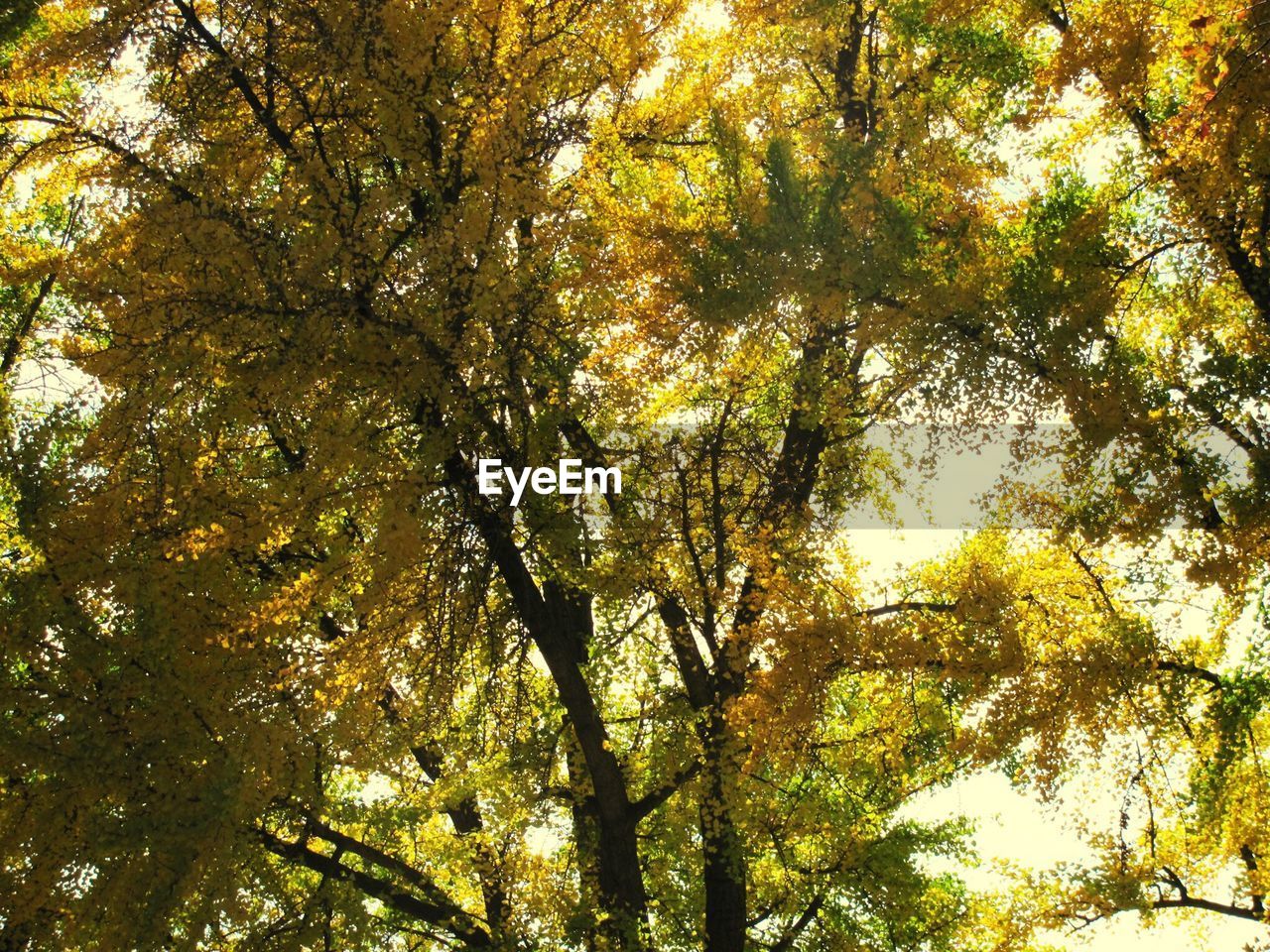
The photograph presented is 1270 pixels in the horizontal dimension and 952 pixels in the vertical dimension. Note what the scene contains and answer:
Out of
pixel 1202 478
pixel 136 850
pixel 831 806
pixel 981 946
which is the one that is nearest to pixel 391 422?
pixel 136 850

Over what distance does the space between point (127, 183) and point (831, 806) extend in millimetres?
8134

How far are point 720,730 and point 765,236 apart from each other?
404 centimetres

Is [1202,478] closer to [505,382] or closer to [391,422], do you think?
[505,382]

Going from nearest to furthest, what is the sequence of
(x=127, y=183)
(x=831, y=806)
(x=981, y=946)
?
(x=127, y=183) < (x=831, y=806) < (x=981, y=946)

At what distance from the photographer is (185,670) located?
27.1ft

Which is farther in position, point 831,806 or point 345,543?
point 831,806

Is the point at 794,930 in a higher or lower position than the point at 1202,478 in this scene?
lower

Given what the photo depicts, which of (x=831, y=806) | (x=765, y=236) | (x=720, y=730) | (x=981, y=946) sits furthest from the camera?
(x=981, y=946)

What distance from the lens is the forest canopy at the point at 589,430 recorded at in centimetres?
744

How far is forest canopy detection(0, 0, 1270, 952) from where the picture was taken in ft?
24.4

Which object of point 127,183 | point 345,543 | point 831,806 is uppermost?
point 127,183

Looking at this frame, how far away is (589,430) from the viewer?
34.1 ft

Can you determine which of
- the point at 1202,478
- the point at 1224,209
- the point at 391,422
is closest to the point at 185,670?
the point at 391,422

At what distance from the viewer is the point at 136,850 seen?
7.66m
